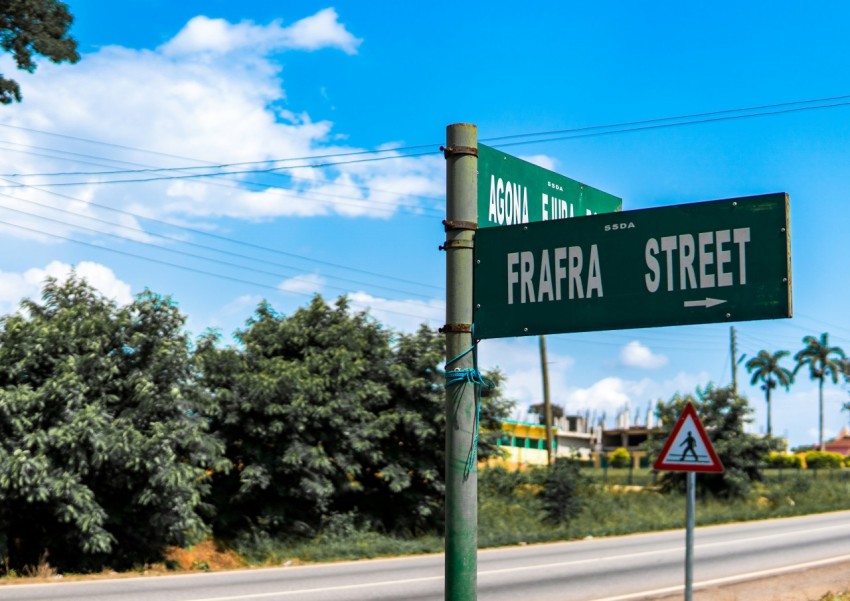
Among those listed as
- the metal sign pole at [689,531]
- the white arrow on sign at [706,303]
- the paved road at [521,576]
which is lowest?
the paved road at [521,576]

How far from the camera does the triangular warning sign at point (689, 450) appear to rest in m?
9.97

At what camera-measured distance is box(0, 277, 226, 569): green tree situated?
17078 millimetres

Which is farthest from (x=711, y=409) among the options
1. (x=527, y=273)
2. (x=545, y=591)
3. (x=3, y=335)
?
(x=527, y=273)

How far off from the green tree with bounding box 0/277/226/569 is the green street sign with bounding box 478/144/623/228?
14.3 m

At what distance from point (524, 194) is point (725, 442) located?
38.6 m

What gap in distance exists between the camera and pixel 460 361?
3791 millimetres

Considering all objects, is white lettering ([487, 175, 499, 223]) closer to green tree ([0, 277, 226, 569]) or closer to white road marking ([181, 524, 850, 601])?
white road marking ([181, 524, 850, 601])

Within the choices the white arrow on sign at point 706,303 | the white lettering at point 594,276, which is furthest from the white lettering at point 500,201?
the white arrow on sign at point 706,303

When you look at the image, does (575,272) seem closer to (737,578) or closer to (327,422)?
(737,578)

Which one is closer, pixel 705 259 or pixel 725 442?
pixel 705 259

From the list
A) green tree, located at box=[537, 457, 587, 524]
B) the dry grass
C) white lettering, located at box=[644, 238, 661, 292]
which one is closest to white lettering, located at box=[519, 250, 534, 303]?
white lettering, located at box=[644, 238, 661, 292]

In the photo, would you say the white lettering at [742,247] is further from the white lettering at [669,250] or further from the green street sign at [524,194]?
the green street sign at [524,194]

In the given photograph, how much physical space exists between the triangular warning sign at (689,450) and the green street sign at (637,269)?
21.3 feet

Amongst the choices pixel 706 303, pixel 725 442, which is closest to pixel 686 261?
pixel 706 303
